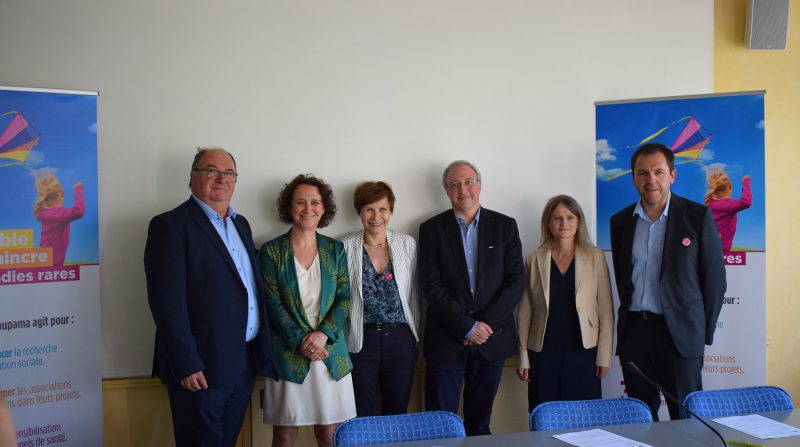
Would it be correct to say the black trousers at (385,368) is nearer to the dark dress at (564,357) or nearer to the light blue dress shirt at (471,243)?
the light blue dress shirt at (471,243)

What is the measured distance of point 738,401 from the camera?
9.02 feet

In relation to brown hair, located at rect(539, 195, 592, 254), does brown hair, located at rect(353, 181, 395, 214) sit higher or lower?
higher

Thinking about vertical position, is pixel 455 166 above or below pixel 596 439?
above

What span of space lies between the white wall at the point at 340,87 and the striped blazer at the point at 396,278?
270 mm

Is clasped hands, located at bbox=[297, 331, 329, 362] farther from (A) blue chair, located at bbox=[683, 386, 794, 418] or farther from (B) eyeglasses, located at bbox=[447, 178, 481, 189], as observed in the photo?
(A) blue chair, located at bbox=[683, 386, 794, 418]

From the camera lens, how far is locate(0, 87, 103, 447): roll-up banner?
11.3ft

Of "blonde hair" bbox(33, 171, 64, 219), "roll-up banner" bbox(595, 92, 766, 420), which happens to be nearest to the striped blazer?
"roll-up banner" bbox(595, 92, 766, 420)

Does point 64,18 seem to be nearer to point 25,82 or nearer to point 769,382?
point 25,82

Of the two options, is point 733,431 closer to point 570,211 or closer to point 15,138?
point 570,211

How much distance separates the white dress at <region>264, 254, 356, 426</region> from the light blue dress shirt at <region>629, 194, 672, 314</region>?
5.73ft

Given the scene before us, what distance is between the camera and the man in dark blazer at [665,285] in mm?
3484

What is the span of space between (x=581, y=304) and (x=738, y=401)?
121 cm

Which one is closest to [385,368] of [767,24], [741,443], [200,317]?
[200,317]

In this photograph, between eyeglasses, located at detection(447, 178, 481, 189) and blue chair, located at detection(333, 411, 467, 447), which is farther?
eyeglasses, located at detection(447, 178, 481, 189)
